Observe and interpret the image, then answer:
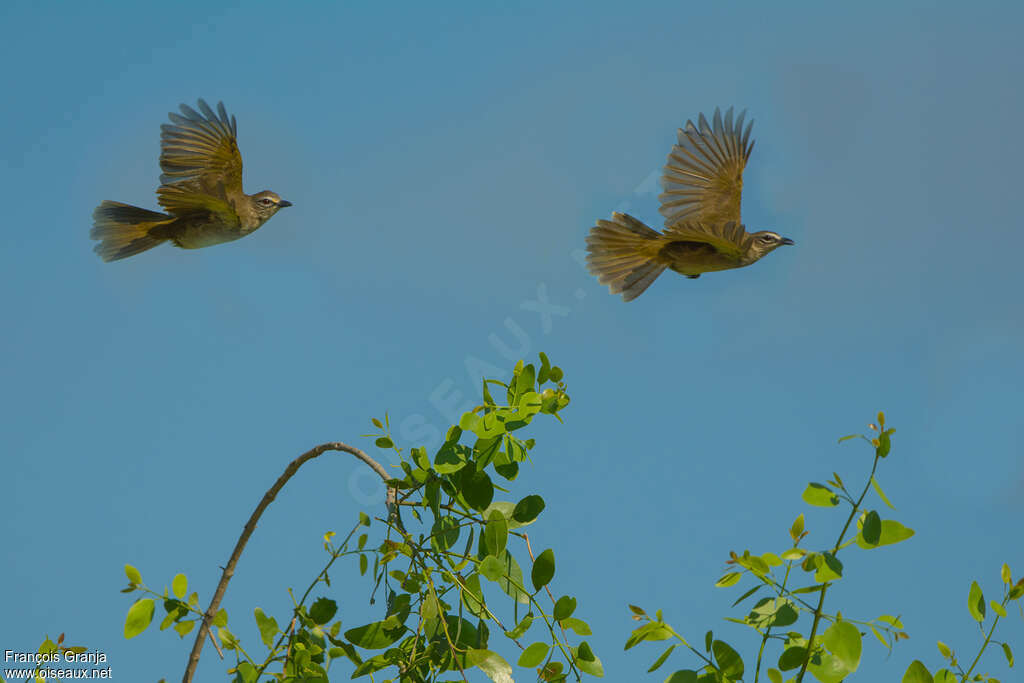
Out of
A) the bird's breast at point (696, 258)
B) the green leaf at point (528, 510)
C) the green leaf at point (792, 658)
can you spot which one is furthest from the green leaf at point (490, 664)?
the bird's breast at point (696, 258)

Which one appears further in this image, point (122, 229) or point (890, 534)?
point (122, 229)

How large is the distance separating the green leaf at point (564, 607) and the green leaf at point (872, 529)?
89cm

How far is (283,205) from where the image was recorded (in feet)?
19.0

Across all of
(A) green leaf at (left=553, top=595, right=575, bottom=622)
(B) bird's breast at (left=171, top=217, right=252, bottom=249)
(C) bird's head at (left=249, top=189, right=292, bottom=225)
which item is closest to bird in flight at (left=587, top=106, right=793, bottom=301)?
(C) bird's head at (left=249, top=189, right=292, bottom=225)

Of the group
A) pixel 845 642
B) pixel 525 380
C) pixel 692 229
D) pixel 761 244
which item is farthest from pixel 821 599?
pixel 761 244

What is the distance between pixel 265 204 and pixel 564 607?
3786mm

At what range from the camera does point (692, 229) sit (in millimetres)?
5383

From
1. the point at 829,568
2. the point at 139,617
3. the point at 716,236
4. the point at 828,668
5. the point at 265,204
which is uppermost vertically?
the point at 265,204

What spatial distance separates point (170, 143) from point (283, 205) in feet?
3.44

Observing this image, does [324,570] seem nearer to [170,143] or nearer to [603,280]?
[170,143]

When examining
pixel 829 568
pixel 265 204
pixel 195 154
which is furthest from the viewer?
pixel 265 204

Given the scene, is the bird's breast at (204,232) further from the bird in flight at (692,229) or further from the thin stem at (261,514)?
the thin stem at (261,514)

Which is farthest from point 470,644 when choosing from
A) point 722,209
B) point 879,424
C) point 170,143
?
point 722,209

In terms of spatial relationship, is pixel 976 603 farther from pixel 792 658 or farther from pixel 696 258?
pixel 696 258
